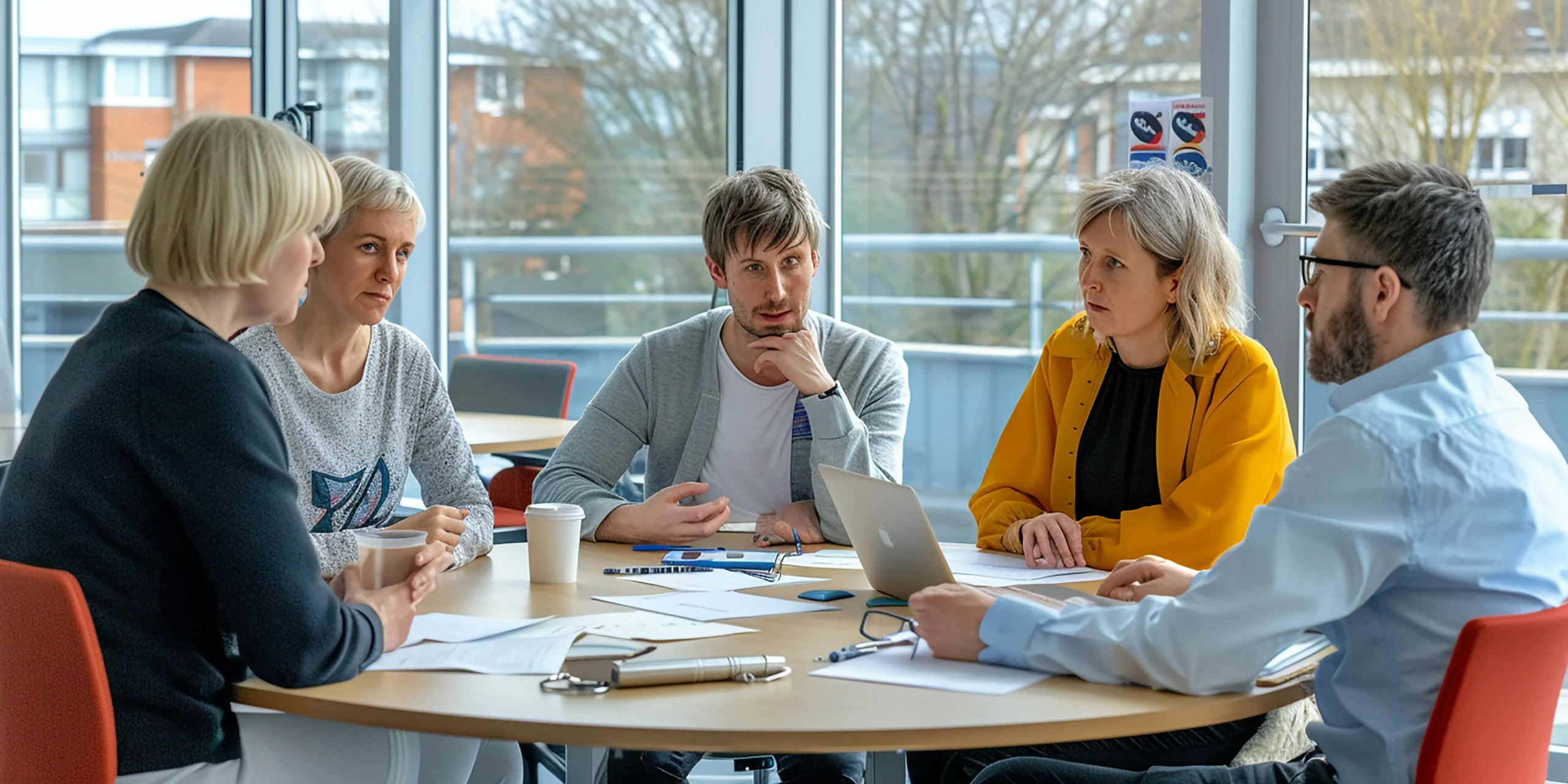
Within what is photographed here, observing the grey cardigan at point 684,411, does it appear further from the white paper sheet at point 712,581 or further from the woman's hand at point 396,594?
the woman's hand at point 396,594

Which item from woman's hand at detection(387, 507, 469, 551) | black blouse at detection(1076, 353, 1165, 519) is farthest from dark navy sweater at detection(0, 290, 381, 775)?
black blouse at detection(1076, 353, 1165, 519)

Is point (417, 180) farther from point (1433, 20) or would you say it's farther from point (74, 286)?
point (1433, 20)

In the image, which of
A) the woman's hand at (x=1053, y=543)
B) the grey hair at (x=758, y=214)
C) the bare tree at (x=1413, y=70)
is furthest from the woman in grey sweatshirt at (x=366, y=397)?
the bare tree at (x=1413, y=70)

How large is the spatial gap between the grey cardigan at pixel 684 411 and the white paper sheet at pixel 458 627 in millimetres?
675

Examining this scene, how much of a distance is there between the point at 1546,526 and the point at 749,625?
2.88 ft

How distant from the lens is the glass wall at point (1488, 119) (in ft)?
9.82

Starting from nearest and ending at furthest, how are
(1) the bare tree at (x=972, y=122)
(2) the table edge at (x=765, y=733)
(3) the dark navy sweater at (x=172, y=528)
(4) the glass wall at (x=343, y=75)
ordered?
1. (2) the table edge at (x=765, y=733)
2. (3) the dark navy sweater at (x=172, y=528)
3. (1) the bare tree at (x=972, y=122)
4. (4) the glass wall at (x=343, y=75)

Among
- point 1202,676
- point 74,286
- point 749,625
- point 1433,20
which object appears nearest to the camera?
point 1202,676

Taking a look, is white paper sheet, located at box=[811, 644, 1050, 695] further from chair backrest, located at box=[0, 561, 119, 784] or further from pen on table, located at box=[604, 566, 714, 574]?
chair backrest, located at box=[0, 561, 119, 784]

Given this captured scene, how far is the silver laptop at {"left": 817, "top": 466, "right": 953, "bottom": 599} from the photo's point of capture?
5.58 ft

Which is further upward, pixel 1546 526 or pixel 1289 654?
pixel 1546 526

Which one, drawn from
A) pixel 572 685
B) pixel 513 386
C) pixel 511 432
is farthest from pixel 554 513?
pixel 513 386

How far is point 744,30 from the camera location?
4773mm

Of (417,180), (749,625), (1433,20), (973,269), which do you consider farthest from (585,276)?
(749,625)
